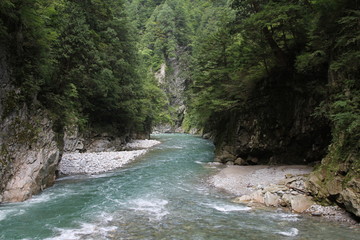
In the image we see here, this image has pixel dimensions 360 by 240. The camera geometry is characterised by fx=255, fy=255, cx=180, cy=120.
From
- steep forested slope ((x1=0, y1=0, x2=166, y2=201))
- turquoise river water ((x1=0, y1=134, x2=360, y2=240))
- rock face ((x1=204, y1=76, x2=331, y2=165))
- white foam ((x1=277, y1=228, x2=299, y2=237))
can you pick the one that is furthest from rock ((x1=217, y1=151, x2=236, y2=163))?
white foam ((x1=277, y1=228, x2=299, y2=237))

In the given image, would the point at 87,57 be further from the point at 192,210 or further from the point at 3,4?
the point at 192,210

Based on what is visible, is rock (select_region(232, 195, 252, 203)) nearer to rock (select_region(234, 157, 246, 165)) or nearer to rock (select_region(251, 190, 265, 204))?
rock (select_region(251, 190, 265, 204))

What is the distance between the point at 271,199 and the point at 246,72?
9.48 metres

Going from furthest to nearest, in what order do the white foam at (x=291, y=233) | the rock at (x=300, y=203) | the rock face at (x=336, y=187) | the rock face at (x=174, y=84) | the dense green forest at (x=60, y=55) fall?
1. the rock face at (x=174, y=84)
2. the dense green forest at (x=60, y=55)
3. the rock at (x=300, y=203)
4. the rock face at (x=336, y=187)
5. the white foam at (x=291, y=233)

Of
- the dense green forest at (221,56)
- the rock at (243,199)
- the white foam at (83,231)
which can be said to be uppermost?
the dense green forest at (221,56)

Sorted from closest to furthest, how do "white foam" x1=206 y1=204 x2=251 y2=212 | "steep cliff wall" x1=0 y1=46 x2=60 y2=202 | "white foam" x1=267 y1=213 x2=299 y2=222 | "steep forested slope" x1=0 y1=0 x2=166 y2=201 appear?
"white foam" x1=267 y1=213 x2=299 y2=222 → "white foam" x1=206 y1=204 x2=251 y2=212 → "steep cliff wall" x1=0 y1=46 x2=60 y2=202 → "steep forested slope" x1=0 y1=0 x2=166 y2=201

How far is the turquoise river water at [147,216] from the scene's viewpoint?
23.8ft

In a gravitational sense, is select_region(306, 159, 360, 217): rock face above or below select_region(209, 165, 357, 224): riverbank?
above

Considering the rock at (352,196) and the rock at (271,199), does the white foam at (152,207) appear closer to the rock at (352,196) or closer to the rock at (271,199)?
the rock at (271,199)

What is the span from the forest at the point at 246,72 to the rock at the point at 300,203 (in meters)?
1.20

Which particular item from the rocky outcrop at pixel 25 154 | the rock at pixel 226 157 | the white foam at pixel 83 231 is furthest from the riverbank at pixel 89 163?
the white foam at pixel 83 231

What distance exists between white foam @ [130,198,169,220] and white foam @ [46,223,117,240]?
1.67 metres

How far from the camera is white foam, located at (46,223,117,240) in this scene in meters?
7.12

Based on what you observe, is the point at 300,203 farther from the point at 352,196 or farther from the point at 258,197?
the point at 352,196
